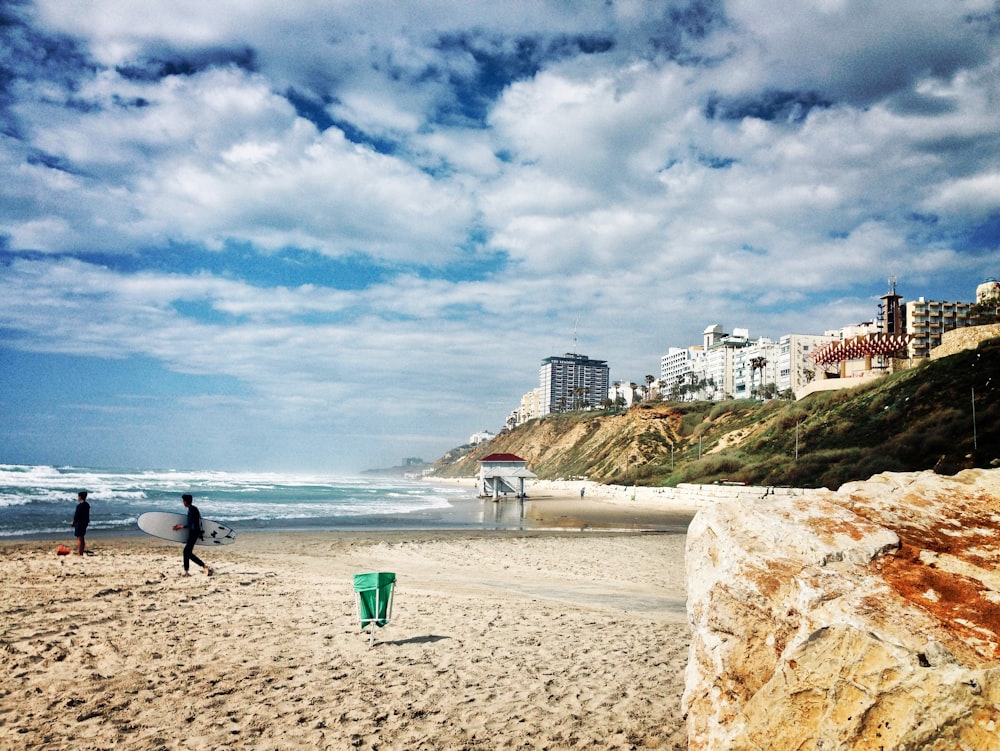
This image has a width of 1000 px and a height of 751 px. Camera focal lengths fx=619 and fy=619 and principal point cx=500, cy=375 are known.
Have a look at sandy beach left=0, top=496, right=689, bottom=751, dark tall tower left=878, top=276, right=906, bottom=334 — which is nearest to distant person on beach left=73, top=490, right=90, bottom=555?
sandy beach left=0, top=496, right=689, bottom=751

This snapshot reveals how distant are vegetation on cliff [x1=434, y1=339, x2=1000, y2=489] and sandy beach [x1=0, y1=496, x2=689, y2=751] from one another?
32.8m

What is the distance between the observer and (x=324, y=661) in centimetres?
721

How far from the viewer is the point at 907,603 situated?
344 centimetres

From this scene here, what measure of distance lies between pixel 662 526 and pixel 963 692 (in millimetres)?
29536

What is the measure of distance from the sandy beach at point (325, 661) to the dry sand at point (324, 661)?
3cm

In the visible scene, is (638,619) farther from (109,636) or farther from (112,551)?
(112,551)

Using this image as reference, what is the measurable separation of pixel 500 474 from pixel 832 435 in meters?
27.4

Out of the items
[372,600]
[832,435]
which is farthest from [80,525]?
[832,435]

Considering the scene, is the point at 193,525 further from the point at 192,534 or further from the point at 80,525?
the point at 80,525

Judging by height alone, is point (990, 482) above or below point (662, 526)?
above

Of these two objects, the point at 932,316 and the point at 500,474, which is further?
the point at 932,316

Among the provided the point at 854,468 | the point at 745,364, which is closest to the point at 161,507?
the point at 854,468

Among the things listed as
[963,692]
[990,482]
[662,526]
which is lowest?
[662,526]

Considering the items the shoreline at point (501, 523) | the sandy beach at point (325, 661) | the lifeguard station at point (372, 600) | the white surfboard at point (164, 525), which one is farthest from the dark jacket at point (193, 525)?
the shoreline at point (501, 523)
